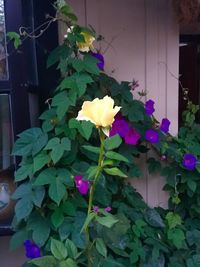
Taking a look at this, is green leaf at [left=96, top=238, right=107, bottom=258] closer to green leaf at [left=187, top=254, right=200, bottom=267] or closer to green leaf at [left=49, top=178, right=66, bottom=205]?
green leaf at [left=49, top=178, right=66, bottom=205]

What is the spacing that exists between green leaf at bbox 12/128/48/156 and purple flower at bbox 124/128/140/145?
40 cm

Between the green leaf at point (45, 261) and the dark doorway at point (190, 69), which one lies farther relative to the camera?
the dark doorway at point (190, 69)

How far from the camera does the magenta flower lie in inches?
48.7

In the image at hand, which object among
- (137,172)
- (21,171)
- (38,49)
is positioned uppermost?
(38,49)

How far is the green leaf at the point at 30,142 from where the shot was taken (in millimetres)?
1266

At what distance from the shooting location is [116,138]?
908 mm

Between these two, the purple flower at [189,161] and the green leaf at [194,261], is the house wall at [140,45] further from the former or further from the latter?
→ the green leaf at [194,261]

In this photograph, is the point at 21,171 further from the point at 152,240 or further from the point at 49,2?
the point at 49,2

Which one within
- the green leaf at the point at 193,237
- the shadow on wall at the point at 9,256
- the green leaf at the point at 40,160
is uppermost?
the green leaf at the point at 40,160

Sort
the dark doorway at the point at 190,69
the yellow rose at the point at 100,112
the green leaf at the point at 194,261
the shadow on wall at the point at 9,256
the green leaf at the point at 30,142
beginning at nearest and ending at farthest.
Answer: the yellow rose at the point at 100,112
the green leaf at the point at 30,142
the green leaf at the point at 194,261
the shadow on wall at the point at 9,256
the dark doorway at the point at 190,69

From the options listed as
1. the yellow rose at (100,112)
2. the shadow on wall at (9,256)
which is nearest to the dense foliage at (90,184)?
the yellow rose at (100,112)

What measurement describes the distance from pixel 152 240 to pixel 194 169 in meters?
0.41

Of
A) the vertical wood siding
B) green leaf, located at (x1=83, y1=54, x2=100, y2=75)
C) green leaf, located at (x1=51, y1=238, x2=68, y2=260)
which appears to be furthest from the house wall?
green leaf, located at (x1=51, y1=238, x2=68, y2=260)

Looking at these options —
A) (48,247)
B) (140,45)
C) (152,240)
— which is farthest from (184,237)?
(140,45)
